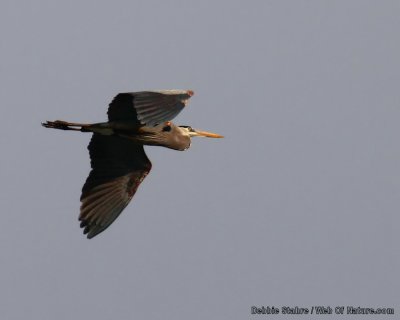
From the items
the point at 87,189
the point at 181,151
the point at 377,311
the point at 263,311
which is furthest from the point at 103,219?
the point at 377,311

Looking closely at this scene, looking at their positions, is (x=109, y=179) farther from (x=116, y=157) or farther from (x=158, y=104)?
(x=158, y=104)

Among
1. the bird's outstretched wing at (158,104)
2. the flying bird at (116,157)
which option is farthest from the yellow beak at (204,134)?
the bird's outstretched wing at (158,104)

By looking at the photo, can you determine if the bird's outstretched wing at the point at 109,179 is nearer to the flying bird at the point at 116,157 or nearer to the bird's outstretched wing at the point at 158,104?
the flying bird at the point at 116,157

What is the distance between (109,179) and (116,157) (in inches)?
14.8

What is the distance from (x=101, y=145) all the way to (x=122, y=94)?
2631 millimetres

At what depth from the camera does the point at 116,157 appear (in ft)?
54.1

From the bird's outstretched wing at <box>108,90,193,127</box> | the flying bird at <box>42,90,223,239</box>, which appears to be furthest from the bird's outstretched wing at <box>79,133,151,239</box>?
the bird's outstretched wing at <box>108,90,193,127</box>

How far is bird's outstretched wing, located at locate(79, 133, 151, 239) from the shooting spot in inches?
634

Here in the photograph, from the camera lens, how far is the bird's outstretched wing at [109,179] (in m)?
16.1

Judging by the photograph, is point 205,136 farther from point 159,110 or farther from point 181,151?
point 159,110

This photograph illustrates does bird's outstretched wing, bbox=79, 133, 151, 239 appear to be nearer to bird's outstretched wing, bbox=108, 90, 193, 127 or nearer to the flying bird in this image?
the flying bird

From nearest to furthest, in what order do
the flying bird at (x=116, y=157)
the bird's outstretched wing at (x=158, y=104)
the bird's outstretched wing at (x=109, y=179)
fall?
1. the bird's outstretched wing at (x=158, y=104)
2. the flying bird at (x=116, y=157)
3. the bird's outstretched wing at (x=109, y=179)

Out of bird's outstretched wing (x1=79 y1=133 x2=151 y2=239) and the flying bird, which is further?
bird's outstretched wing (x1=79 y1=133 x2=151 y2=239)

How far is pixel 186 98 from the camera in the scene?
1309 centimetres
